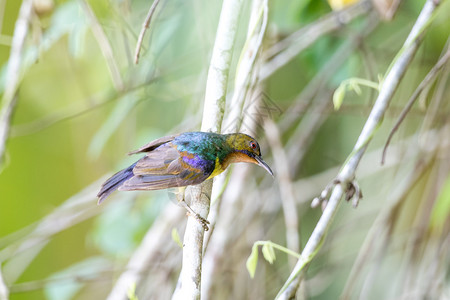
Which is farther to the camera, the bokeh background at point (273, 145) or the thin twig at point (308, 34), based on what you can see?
the thin twig at point (308, 34)

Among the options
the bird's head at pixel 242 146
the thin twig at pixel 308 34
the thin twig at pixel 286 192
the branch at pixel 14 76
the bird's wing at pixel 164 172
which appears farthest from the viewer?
the thin twig at pixel 308 34

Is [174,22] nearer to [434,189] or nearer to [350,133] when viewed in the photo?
[350,133]

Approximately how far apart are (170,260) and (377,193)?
1.13m

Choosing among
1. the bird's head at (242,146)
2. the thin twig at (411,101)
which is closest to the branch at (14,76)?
the bird's head at (242,146)

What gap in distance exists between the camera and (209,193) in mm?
1435

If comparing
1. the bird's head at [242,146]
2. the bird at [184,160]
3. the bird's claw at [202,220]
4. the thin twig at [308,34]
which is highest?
the bird at [184,160]

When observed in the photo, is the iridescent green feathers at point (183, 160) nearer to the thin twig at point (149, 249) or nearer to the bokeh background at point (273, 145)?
the bokeh background at point (273, 145)

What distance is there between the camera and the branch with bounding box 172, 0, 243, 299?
1225 millimetres

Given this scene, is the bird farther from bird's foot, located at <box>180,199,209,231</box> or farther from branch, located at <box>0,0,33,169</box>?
branch, located at <box>0,0,33,169</box>

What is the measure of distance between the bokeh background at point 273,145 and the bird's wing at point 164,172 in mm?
459

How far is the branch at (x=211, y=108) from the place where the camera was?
1.22 meters

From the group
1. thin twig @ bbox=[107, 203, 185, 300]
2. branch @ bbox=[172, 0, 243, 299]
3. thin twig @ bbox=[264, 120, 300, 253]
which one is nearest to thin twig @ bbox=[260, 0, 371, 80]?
thin twig @ bbox=[264, 120, 300, 253]

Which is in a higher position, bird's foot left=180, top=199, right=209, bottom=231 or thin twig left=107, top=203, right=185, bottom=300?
bird's foot left=180, top=199, right=209, bottom=231

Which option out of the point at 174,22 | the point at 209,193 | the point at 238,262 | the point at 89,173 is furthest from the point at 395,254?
the point at 89,173
